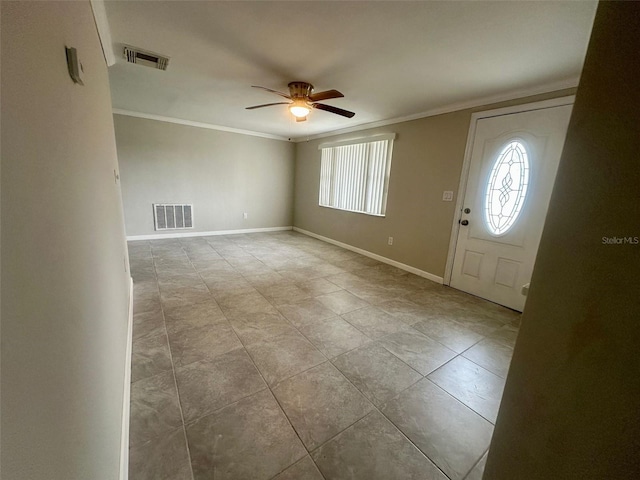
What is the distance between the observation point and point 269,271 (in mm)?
3648

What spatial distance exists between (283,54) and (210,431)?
2.67 meters

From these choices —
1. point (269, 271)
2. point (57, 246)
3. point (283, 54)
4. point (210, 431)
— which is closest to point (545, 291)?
point (57, 246)

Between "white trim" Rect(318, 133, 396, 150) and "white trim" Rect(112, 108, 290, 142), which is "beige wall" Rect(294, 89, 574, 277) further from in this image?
"white trim" Rect(112, 108, 290, 142)

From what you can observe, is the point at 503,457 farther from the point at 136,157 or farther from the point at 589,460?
the point at 136,157

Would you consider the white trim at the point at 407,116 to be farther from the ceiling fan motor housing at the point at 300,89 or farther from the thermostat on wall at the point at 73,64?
the thermostat on wall at the point at 73,64

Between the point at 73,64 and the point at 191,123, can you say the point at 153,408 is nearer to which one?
the point at 73,64

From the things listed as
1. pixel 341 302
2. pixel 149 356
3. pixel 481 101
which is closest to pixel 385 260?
pixel 341 302

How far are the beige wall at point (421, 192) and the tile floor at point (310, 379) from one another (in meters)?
0.77

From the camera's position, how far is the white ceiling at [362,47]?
1.58 m

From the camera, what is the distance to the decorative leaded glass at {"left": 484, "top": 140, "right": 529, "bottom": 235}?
2.70 metres

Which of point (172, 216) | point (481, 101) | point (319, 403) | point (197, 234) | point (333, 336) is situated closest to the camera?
point (319, 403)

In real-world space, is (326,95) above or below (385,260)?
above

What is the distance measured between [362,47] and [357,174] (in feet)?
9.33

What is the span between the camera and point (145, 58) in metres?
2.34
